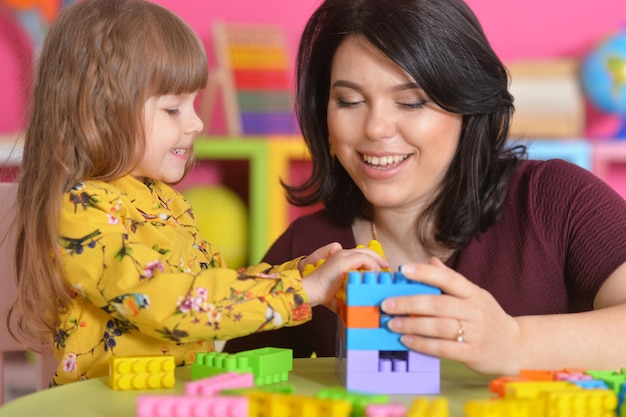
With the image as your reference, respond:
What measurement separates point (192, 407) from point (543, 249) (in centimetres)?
85

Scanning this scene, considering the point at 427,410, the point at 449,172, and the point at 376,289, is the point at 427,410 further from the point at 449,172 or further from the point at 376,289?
the point at 449,172

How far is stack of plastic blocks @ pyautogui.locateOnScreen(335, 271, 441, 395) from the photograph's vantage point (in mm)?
1039

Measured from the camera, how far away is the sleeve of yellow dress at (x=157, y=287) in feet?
3.57

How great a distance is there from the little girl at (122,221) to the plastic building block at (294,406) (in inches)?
8.2

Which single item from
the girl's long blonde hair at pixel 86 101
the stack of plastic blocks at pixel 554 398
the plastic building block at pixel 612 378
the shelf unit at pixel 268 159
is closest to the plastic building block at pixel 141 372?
the girl's long blonde hair at pixel 86 101

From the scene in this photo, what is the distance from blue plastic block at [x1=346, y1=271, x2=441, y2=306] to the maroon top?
1.66 ft

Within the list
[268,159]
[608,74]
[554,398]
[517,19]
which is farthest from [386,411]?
[517,19]

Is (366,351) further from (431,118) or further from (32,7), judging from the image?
(32,7)

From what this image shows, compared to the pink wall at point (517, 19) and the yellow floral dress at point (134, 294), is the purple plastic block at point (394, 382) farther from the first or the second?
the pink wall at point (517, 19)

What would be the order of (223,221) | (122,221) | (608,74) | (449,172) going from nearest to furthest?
1. (122,221)
2. (449,172)
3. (608,74)
4. (223,221)

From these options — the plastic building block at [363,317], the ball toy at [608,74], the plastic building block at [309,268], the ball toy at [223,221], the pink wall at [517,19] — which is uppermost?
the pink wall at [517,19]

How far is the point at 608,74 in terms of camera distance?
2.87m

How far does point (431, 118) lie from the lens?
1511 millimetres

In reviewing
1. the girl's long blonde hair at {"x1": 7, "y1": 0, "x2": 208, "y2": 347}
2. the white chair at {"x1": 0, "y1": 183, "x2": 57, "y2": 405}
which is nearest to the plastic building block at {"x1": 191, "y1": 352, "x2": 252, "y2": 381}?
the girl's long blonde hair at {"x1": 7, "y1": 0, "x2": 208, "y2": 347}
